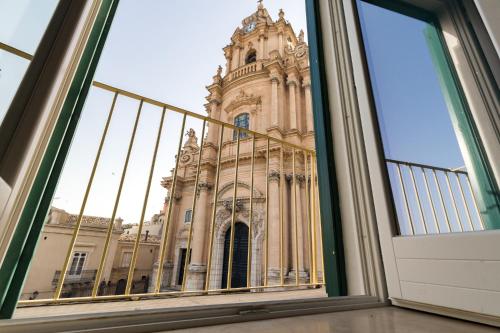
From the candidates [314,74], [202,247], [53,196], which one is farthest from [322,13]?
[202,247]

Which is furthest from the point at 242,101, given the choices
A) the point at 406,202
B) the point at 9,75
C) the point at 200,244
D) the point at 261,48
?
the point at 9,75

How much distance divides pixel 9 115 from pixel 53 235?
1035 cm

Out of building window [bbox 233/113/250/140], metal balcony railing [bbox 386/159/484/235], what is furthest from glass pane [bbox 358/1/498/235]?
building window [bbox 233/113/250/140]

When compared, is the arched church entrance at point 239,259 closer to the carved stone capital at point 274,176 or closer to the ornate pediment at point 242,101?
the carved stone capital at point 274,176

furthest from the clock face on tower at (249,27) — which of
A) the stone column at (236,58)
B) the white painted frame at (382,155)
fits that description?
the white painted frame at (382,155)

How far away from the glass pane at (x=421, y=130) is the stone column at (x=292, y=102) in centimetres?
584

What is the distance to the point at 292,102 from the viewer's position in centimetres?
738

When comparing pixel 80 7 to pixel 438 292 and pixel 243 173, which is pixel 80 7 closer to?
pixel 438 292

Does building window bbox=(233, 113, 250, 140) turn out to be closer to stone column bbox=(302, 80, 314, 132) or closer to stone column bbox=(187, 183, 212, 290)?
stone column bbox=(302, 80, 314, 132)

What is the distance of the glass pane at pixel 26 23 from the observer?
572 millimetres

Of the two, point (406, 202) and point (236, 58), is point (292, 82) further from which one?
point (406, 202)

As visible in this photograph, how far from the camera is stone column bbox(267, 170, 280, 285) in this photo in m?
5.01

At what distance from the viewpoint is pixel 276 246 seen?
17.1 feet

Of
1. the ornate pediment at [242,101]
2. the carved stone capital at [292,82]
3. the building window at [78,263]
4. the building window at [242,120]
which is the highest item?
the carved stone capital at [292,82]
